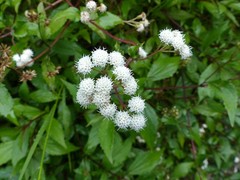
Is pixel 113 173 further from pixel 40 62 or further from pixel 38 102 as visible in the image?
pixel 40 62

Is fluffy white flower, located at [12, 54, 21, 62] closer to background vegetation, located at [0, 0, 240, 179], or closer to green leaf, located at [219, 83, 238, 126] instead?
background vegetation, located at [0, 0, 240, 179]

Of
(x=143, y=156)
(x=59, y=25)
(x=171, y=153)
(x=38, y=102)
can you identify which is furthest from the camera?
(x=171, y=153)

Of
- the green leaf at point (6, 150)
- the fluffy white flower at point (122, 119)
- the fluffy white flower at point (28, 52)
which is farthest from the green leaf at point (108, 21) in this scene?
the green leaf at point (6, 150)

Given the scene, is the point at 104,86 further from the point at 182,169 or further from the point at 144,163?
the point at 182,169

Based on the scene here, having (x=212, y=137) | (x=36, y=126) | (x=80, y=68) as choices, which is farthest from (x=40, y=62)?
(x=212, y=137)

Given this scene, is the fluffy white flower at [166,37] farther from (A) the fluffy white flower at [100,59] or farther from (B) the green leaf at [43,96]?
(B) the green leaf at [43,96]

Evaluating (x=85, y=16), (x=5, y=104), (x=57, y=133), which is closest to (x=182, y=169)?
(x=57, y=133)
